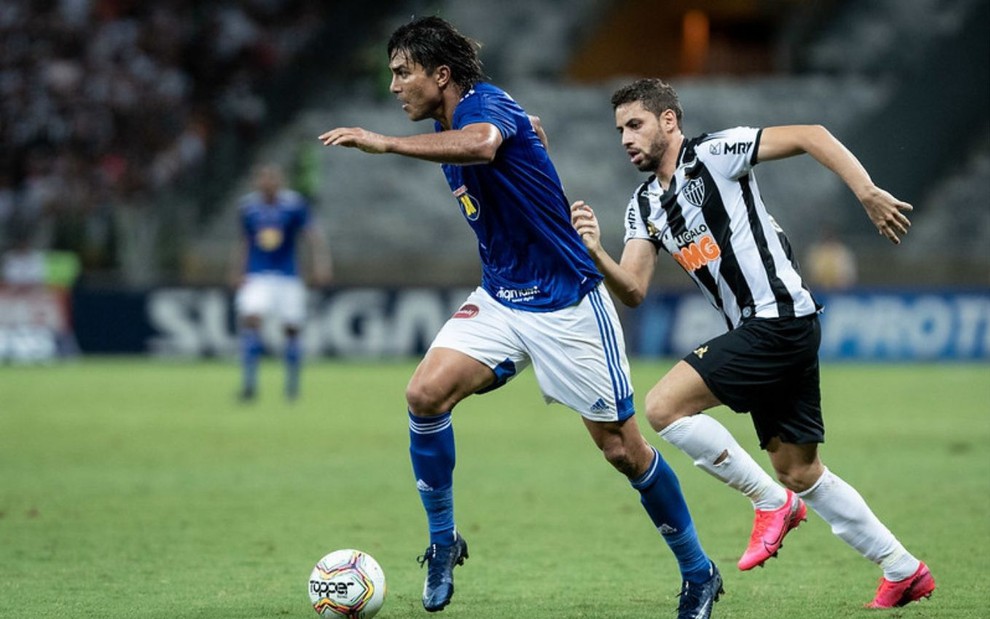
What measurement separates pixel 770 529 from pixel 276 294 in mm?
11139

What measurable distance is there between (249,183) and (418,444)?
2089 cm

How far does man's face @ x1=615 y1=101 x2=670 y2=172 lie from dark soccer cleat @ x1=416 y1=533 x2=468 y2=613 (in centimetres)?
166

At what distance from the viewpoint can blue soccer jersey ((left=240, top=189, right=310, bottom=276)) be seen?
53.3 feet

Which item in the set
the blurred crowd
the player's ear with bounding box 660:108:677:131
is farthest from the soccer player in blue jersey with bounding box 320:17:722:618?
the blurred crowd

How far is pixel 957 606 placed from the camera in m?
5.67

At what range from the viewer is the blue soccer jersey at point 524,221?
5.74 m

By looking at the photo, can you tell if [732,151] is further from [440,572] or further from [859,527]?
[440,572]

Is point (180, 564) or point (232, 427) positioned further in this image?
point (232, 427)

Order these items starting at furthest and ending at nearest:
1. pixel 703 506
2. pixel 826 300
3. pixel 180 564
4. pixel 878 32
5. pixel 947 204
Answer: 1. pixel 878 32
2. pixel 947 204
3. pixel 826 300
4. pixel 703 506
5. pixel 180 564

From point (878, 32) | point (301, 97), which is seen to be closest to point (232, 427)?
point (301, 97)

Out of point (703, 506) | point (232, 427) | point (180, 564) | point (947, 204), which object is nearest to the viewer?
point (180, 564)

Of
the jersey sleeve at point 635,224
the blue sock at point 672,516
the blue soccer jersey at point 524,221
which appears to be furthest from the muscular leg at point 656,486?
the jersey sleeve at point 635,224

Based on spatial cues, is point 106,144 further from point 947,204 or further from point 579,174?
point 947,204

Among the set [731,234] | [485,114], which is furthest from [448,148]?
[731,234]
